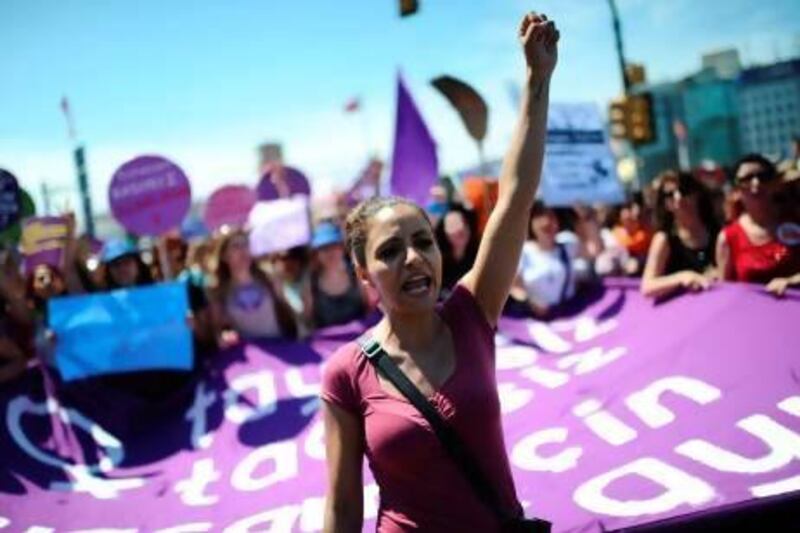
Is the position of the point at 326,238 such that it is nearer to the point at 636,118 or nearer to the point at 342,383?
the point at 342,383

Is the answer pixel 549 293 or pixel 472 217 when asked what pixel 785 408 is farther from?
pixel 472 217

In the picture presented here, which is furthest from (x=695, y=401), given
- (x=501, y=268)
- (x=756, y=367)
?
(x=501, y=268)

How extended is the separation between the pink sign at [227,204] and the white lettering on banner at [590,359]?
6.20 meters

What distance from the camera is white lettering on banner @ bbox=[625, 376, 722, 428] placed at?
3385 mm

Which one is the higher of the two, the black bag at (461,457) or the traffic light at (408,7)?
the traffic light at (408,7)

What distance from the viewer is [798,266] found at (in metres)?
3.81

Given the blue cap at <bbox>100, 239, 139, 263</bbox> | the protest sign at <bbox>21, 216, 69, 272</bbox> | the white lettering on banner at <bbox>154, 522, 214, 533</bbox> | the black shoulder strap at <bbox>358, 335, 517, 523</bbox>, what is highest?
the protest sign at <bbox>21, 216, 69, 272</bbox>

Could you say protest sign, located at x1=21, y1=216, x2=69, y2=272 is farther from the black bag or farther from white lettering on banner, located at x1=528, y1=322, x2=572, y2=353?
the black bag

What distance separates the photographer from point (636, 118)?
49.4 feet

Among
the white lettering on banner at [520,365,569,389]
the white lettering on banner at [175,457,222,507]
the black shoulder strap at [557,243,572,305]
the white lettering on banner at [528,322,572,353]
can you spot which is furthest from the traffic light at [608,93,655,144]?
the white lettering on banner at [175,457,222,507]

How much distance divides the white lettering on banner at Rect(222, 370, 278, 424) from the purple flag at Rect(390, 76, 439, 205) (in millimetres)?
2968

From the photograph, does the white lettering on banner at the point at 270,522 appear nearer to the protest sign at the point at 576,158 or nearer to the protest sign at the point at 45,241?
the protest sign at the point at 45,241

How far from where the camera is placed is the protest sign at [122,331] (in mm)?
4594

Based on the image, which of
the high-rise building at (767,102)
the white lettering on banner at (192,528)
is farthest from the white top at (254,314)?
the high-rise building at (767,102)
